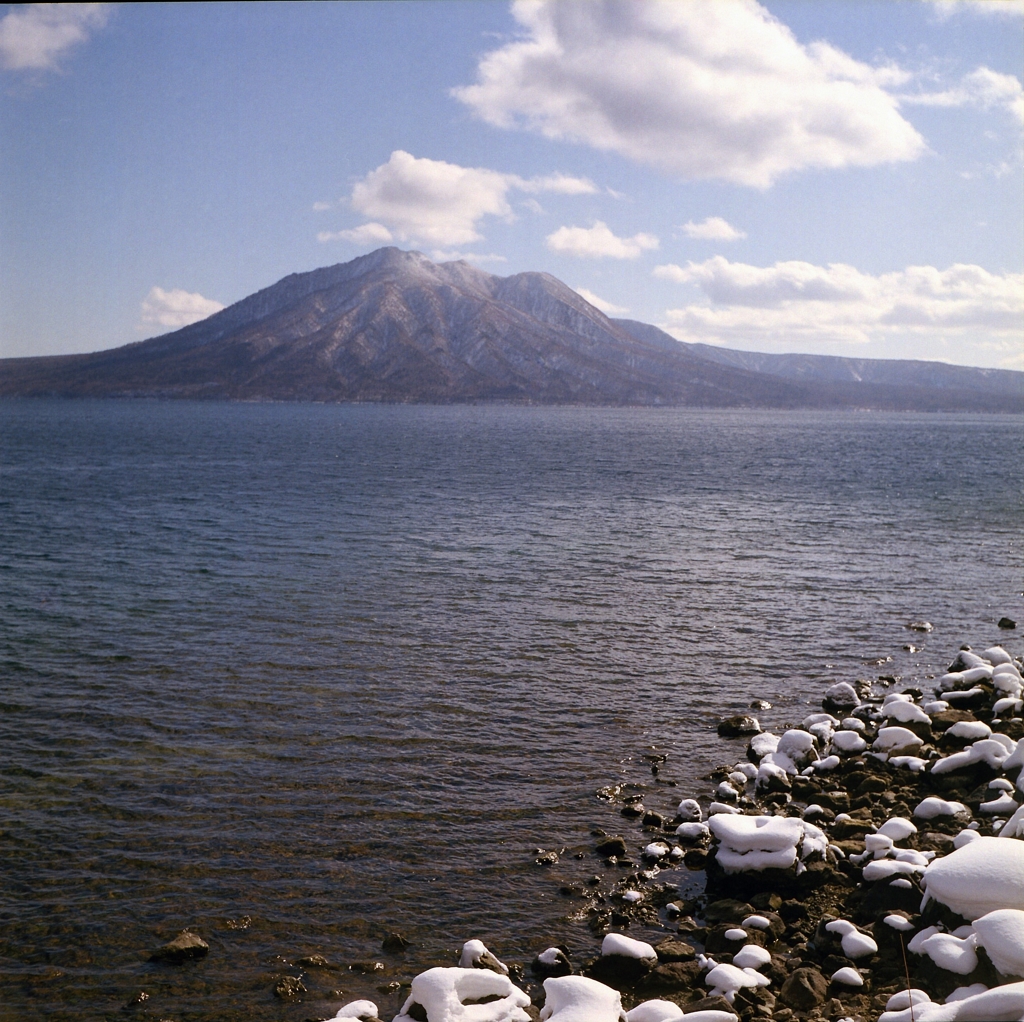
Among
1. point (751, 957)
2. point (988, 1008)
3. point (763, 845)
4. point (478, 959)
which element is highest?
point (988, 1008)

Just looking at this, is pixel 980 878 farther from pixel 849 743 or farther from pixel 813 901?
pixel 849 743

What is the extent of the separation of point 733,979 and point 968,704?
49.0 feet

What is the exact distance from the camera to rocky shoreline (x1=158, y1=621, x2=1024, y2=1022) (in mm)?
10836

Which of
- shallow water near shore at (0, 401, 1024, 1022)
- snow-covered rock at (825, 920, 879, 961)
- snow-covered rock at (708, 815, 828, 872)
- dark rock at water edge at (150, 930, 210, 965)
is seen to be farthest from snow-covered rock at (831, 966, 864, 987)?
dark rock at water edge at (150, 930, 210, 965)

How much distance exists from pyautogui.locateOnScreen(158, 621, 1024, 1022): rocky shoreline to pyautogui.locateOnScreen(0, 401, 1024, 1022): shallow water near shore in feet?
3.10

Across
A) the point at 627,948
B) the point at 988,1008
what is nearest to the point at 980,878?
the point at 988,1008

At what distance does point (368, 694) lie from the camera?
79.6 feet

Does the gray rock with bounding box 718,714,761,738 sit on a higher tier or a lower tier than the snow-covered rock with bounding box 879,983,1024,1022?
lower

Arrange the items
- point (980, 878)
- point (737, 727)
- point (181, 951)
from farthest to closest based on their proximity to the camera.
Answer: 1. point (737, 727)
2. point (181, 951)
3. point (980, 878)

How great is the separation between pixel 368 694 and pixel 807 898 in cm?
1381

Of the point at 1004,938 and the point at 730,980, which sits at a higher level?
the point at 1004,938

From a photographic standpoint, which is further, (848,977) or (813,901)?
(813,901)

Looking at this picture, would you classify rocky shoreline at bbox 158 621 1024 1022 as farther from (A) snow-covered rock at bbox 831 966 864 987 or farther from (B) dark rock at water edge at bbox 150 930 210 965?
(B) dark rock at water edge at bbox 150 930 210 965

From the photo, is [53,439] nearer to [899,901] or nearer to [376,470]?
[376,470]
